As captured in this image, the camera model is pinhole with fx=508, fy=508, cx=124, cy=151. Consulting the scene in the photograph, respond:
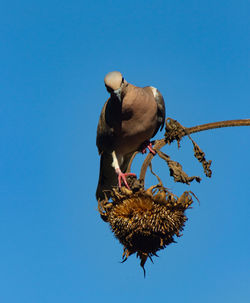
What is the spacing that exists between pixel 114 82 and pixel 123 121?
698mm

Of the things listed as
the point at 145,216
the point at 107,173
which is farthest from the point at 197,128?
the point at 107,173

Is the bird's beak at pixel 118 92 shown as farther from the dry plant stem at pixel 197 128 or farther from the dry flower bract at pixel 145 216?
the dry flower bract at pixel 145 216

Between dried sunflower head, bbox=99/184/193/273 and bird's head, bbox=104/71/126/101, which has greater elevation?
bird's head, bbox=104/71/126/101

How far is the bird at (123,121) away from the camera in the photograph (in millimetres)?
6989

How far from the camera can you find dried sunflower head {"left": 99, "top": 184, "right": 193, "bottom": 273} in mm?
5285

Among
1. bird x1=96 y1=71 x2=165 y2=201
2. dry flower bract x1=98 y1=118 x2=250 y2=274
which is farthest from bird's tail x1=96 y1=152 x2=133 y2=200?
dry flower bract x1=98 y1=118 x2=250 y2=274

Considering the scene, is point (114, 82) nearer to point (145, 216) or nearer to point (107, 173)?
point (107, 173)

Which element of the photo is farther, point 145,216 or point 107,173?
point 107,173

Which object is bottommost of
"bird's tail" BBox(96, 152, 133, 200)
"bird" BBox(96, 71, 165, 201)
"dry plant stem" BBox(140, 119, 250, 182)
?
"dry plant stem" BBox(140, 119, 250, 182)

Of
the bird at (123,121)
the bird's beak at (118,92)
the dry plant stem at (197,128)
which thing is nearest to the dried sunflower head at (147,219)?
the dry plant stem at (197,128)

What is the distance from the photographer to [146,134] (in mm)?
7461

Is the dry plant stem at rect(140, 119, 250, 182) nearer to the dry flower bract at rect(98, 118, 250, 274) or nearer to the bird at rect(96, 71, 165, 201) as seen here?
the dry flower bract at rect(98, 118, 250, 274)

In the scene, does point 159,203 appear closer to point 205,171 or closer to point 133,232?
point 133,232

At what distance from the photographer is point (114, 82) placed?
677 cm
